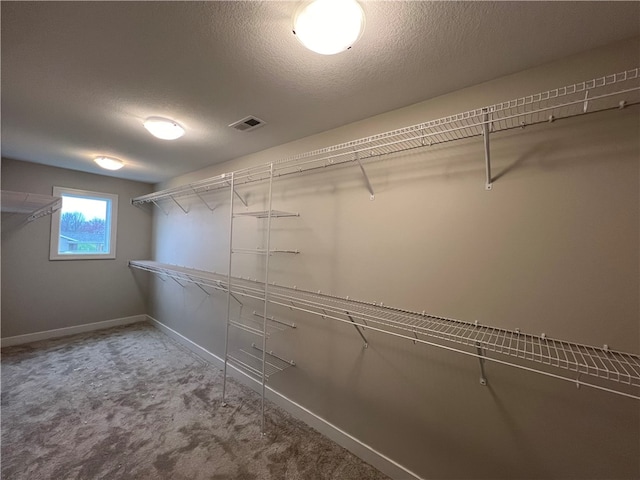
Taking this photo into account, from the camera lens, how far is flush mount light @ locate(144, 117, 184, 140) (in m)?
1.86

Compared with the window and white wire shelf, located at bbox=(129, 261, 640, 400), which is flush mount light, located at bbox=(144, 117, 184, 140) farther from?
the window

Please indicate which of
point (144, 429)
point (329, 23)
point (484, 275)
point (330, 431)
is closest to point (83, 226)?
point (144, 429)

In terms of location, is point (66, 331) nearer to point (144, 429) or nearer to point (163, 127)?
point (144, 429)

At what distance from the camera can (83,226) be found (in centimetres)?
381

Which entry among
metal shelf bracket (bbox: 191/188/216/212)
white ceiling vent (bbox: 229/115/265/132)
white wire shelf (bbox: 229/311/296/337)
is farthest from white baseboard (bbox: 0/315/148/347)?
white ceiling vent (bbox: 229/115/265/132)

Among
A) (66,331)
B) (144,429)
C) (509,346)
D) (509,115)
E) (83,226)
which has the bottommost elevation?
(144,429)

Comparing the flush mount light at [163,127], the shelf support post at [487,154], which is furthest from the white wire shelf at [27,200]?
the shelf support post at [487,154]

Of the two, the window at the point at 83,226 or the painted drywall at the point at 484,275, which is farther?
the window at the point at 83,226

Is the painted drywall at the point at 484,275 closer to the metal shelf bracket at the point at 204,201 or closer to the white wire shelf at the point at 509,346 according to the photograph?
the white wire shelf at the point at 509,346

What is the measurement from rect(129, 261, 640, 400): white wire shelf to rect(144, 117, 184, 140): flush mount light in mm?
1429

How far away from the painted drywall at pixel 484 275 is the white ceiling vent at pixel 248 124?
0.44 m

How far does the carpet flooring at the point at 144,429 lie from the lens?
164cm

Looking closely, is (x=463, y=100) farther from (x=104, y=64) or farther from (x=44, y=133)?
(x=44, y=133)

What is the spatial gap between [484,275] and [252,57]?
1.55 metres
